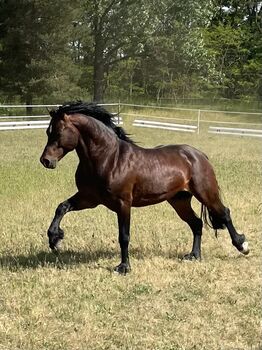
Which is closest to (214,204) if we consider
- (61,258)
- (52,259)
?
(61,258)

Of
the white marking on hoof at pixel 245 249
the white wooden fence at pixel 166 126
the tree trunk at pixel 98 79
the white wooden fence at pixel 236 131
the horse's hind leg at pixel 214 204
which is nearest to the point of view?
the horse's hind leg at pixel 214 204

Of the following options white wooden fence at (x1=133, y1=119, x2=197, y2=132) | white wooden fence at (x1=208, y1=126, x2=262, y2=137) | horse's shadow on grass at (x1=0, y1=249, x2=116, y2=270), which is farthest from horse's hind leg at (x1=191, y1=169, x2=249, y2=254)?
white wooden fence at (x1=133, y1=119, x2=197, y2=132)

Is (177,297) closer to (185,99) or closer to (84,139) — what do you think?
(84,139)

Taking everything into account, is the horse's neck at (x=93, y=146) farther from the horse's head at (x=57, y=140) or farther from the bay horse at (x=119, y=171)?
the horse's head at (x=57, y=140)

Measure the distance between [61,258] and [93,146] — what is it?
1.45 m

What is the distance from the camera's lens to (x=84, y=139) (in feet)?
19.7

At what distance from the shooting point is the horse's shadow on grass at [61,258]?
621cm

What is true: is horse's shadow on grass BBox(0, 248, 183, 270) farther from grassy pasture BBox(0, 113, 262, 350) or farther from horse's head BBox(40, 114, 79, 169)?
horse's head BBox(40, 114, 79, 169)

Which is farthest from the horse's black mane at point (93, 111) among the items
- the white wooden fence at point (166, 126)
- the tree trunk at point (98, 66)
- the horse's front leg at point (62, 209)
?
the tree trunk at point (98, 66)

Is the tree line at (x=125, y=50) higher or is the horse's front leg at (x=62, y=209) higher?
the tree line at (x=125, y=50)

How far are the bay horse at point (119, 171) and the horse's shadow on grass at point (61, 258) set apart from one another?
0.23m

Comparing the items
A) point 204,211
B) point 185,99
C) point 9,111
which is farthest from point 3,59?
point 204,211

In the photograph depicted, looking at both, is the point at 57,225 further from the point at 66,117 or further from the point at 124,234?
the point at 66,117

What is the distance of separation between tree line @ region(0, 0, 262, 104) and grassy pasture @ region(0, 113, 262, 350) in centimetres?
2185
